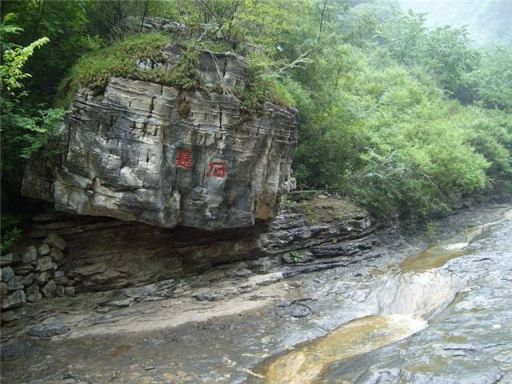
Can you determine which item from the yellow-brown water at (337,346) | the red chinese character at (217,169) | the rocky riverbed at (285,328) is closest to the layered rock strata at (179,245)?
the rocky riverbed at (285,328)

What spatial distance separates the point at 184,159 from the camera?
35.3 feet

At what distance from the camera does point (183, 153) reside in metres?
10.7

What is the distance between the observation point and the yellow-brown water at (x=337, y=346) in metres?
8.23

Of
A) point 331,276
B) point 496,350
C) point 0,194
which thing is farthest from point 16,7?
point 496,350

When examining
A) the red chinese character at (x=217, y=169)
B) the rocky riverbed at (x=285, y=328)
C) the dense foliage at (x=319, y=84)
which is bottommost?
the rocky riverbed at (x=285, y=328)

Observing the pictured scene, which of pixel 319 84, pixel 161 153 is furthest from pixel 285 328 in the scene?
pixel 319 84

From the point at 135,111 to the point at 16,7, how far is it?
3.66 meters

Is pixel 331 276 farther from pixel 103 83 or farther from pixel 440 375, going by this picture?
pixel 103 83

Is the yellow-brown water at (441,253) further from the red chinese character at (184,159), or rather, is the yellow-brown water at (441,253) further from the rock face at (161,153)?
the red chinese character at (184,159)

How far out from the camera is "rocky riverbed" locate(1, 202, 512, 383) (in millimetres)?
8125

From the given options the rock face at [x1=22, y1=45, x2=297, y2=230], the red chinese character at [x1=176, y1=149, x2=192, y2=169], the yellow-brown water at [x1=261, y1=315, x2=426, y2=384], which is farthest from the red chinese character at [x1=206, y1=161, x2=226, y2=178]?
the yellow-brown water at [x1=261, y1=315, x2=426, y2=384]

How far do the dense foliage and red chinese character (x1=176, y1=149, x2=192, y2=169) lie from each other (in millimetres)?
1608

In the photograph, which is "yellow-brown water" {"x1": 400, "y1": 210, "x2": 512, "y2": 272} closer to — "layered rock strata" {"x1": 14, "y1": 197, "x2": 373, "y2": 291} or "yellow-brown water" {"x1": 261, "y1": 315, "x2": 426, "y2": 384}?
"layered rock strata" {"x1": 14, "y1": 197, "x2": 373, "y2": 291}

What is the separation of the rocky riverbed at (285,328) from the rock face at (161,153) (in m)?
2.17
